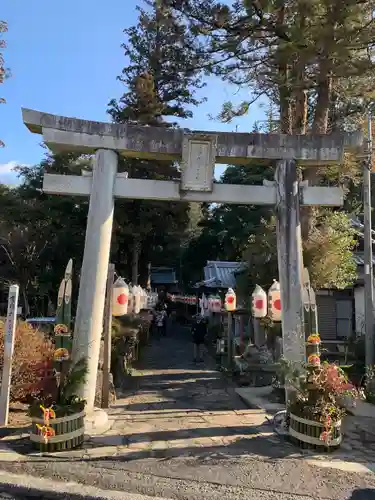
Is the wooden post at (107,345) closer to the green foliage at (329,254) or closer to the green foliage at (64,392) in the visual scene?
the green foliage at (64,392)

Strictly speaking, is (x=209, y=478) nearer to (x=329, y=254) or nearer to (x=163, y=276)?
(x=329, y=254)

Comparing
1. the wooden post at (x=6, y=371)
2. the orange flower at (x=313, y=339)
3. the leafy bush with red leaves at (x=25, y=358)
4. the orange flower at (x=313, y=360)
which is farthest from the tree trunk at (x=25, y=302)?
the orange flower at (x=313, y=360)

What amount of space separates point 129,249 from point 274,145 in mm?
18824

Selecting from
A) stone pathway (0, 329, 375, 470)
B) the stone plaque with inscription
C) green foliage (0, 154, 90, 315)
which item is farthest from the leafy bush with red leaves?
green foliage (0, 154, 90, 315)

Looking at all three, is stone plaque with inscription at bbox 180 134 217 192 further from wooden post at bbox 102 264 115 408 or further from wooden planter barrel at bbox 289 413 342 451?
wooden planter barrel at bbox 289 413 342 451

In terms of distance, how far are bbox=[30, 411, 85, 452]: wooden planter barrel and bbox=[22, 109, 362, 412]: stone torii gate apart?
1.31 meters

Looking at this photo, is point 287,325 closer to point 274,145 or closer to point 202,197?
point 202,197

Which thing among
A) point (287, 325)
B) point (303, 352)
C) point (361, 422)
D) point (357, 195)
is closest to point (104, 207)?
point (287, 325)

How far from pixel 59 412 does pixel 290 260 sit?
469 cm

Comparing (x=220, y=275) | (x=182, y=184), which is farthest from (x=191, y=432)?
(x=220, y=275)

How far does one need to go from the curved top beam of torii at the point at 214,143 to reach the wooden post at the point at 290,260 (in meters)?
0.36

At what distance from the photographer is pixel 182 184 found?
8.36 metres

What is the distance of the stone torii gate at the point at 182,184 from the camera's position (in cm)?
801

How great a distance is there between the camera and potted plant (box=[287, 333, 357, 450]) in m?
6.59
